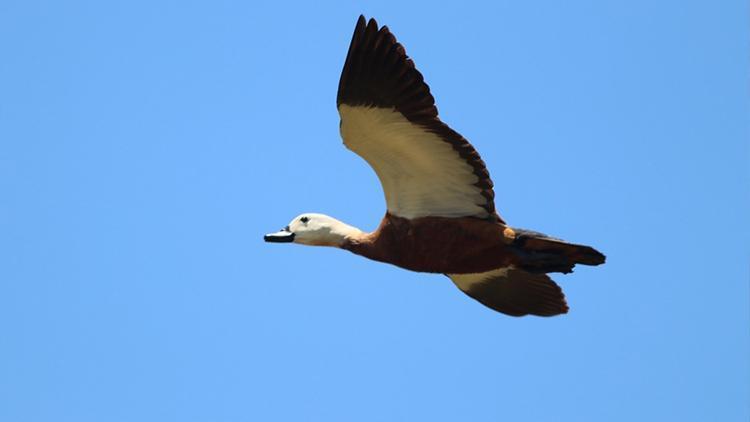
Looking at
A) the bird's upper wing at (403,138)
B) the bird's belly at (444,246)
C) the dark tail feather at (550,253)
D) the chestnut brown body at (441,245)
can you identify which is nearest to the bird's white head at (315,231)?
the chestnut brown body at (441,245)

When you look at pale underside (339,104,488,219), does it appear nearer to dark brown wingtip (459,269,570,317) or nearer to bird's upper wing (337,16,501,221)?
bird's upper wing (337,16,501,221)

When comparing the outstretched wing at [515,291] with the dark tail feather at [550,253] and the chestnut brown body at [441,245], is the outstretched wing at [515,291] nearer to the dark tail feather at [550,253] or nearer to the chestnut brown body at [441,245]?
the chestnut brown body at [441,245]

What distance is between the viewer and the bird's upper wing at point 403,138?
34.7 feet

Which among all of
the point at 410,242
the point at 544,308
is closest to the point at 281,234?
the point at 410,242

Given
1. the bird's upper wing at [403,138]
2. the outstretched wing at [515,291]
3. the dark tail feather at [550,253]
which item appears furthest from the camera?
the outstretched wing at [515,291]

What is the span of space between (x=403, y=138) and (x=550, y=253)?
1832 millimetres

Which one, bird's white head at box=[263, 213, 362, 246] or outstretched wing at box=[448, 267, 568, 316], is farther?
outstretched wing at box=[448, 267, 568, 316]

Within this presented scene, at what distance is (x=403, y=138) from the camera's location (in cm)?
1107

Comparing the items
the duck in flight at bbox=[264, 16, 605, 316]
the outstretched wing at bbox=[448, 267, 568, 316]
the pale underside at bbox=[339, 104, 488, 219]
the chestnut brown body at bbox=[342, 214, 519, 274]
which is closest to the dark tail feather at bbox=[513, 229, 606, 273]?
the duck in flight at bbox=[264, 16, 605, 316]

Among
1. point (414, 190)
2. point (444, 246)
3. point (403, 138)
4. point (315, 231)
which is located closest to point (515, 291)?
point (444, 246)

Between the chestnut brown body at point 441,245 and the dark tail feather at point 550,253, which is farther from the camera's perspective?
the chestnut brown body at point 441,245

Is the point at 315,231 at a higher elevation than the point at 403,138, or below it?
below

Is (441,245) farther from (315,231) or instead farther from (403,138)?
(315,231)

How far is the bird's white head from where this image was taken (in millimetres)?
11836
